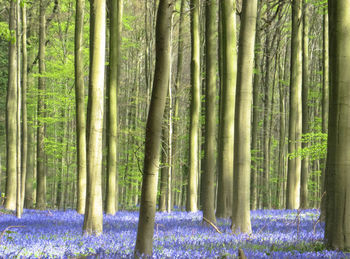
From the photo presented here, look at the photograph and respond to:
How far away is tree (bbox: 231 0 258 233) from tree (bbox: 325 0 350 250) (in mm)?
2726

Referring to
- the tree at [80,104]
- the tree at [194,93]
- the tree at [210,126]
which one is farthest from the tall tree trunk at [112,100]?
the tree at [210,126]

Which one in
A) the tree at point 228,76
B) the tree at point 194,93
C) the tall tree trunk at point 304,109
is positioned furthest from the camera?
the tall tree trunk at point 304,109

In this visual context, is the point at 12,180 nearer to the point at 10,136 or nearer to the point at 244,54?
the point at 10,136

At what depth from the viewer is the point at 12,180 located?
20.4 m

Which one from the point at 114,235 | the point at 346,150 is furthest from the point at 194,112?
the point at 346,150

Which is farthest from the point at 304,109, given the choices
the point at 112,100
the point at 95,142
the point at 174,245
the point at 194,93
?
the point at 174,245

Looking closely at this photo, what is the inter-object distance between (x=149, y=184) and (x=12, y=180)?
15.9 m

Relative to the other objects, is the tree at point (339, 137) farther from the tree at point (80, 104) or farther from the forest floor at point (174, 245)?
the tree at point (80, 104)

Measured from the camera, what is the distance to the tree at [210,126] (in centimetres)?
1167

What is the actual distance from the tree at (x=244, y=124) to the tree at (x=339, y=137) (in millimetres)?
2726

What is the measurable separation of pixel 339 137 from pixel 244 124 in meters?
3.17

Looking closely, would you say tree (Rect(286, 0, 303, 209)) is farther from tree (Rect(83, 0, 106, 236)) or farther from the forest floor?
tree (Rect(83, 0, 106, 236))

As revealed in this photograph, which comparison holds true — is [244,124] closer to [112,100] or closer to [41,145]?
[112,100]

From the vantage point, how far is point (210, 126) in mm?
12320
